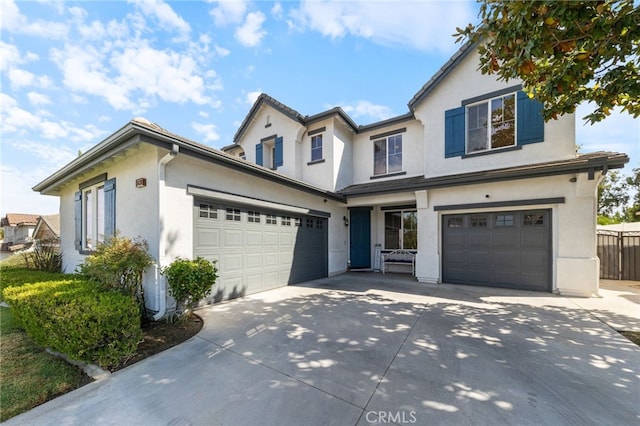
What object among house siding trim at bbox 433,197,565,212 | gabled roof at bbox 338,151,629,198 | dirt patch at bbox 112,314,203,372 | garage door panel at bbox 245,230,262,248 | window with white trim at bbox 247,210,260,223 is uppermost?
gabled roof at bbox 338,151,629,198

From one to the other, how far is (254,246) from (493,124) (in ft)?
30.3

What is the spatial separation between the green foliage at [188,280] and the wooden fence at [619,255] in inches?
587

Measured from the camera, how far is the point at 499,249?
8.34 metres

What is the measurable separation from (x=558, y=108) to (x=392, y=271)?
29.7ft

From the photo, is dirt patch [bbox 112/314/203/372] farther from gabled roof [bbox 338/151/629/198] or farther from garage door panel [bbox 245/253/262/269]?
gabled roof [bbox 338/151/629/198]

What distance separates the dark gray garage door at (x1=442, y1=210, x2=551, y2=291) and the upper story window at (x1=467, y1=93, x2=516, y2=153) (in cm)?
252

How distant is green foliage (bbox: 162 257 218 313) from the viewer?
4.91 m

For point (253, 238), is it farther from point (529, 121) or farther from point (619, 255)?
point (619, 255)

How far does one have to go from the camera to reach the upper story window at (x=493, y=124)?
804 centimetres

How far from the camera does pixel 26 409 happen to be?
2.73 meters

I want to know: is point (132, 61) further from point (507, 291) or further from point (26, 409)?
point (507, 291)

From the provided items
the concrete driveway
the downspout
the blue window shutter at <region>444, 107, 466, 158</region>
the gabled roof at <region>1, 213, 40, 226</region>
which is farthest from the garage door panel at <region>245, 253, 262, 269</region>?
the gabled roof at <region>1, 213, 40, 226</region>

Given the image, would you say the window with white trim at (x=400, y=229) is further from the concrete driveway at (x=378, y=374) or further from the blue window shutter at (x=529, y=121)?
the concrete driveway at (x=378, y=374)

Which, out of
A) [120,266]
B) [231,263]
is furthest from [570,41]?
[120,266]
